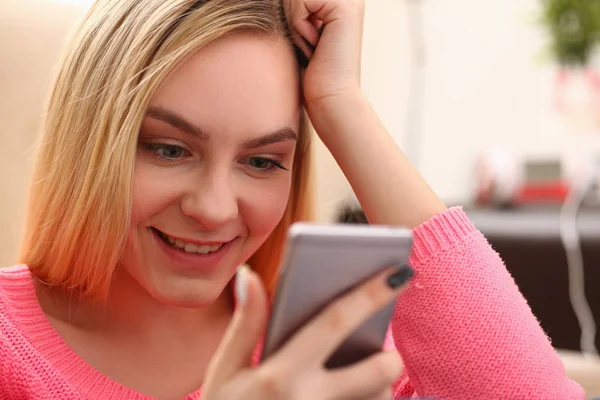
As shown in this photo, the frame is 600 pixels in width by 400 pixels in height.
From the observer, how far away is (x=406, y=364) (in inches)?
25.5

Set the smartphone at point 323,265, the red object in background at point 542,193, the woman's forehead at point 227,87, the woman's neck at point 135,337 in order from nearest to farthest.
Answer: the smartphone at point 323,265, the woman's forehead at point 227,87, the woman's neck at point 135,337, the red object in background at point 542,193

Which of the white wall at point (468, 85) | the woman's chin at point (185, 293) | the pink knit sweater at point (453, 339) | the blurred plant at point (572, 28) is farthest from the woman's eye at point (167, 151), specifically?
the blurred plant at point (572, 28)

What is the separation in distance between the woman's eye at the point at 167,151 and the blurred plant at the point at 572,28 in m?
1.50

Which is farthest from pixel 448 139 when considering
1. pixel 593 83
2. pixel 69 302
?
pixel 69 302

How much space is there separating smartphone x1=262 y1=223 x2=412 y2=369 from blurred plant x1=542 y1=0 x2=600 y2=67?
1.63m

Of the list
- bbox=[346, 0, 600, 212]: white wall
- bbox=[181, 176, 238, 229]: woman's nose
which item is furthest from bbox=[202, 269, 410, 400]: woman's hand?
bbox=[346, 0, 600, 212]: white wall

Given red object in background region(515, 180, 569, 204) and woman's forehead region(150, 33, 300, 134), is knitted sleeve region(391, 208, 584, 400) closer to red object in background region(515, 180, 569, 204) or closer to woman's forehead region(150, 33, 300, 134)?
woman's forehead region(150, 33, 300, 134)

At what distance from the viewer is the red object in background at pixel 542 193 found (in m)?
1.72

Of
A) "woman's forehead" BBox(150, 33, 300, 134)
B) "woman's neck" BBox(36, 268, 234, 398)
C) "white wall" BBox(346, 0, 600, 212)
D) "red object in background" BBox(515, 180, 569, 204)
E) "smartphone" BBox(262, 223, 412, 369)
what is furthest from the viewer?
"white wall" BBox(346, 0, 600, 212)

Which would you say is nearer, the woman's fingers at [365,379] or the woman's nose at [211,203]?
the woman's fingers at [365,379]

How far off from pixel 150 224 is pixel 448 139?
1523 millimetres

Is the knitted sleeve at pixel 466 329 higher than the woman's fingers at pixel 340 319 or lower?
lower

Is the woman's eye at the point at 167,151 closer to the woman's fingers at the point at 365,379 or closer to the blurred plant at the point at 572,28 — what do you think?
the woman's fingers at the point at 365,379

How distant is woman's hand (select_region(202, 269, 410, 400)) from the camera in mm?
387
